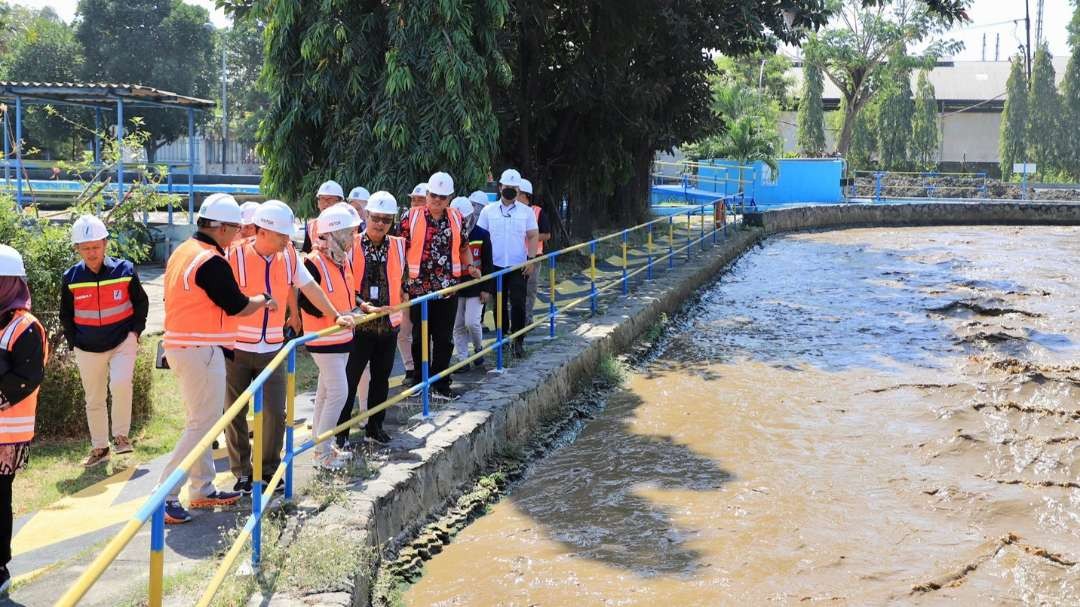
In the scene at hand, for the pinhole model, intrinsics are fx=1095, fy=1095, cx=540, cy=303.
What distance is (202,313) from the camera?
5.44 m

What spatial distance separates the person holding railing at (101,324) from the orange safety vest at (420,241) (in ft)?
6.20

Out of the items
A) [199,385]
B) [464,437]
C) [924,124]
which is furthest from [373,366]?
[924,124]

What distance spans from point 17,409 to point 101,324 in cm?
242

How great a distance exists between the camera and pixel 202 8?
2031 inches

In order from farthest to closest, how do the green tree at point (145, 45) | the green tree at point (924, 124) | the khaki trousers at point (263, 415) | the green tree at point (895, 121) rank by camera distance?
1. the green tree at point (924, 124)
2. the green tree at point (895, 121)
3. the green tree at point (145, 45)
4. the khaki trousers at point (263, 415)

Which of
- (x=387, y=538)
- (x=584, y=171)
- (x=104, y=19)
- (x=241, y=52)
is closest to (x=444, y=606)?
(x=387, y=538)

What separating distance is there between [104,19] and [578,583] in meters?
48.6

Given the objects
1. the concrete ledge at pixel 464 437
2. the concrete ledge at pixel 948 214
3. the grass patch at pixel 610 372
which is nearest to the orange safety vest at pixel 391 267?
the concrete ledge at pixel 464 437

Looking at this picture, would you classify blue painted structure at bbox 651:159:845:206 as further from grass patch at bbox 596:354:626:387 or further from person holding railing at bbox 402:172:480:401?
person holding railing at bbox 402:172:480:401

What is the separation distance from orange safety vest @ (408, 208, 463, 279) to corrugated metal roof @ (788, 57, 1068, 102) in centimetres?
5271

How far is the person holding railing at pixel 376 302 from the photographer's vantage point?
21.5 feet

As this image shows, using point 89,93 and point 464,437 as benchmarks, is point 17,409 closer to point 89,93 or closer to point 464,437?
point 464,437

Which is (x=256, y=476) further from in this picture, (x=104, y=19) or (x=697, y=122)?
(x=104, y=19)

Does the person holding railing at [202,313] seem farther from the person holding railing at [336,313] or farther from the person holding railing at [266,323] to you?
the person holding railing at [336,313]
